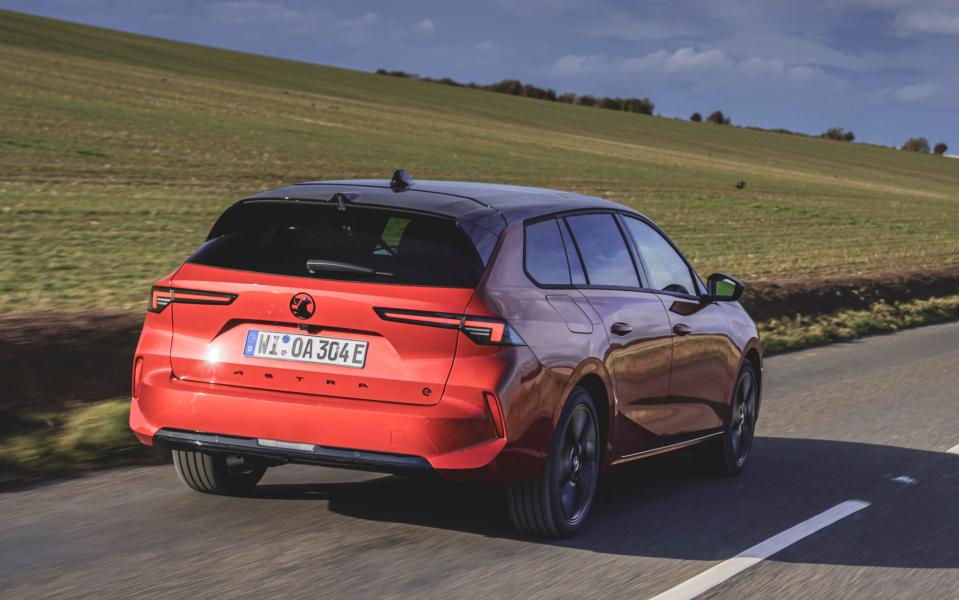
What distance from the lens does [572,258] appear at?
21.5 ft

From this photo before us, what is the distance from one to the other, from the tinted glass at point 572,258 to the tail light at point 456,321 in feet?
2.96

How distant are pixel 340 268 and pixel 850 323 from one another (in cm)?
1338

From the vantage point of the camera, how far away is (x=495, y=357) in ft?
18.5

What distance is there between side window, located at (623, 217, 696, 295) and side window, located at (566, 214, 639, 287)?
0.22m

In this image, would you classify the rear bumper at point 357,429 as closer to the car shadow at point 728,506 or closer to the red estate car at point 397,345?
the red estate car at point 397,345

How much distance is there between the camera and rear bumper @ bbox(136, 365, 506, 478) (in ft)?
18.4

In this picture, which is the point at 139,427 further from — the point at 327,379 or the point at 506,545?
the point at 506,545

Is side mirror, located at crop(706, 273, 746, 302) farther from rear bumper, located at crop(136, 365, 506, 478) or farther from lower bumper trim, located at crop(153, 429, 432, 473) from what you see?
lower bumper trim, located at crop(153, 429, 432, 473)

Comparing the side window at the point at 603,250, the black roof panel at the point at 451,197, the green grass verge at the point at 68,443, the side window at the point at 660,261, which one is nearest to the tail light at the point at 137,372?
the black roof panel at the point at 451,197

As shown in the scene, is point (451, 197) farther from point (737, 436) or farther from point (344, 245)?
point (737, 436)

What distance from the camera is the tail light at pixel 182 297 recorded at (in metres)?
5.84

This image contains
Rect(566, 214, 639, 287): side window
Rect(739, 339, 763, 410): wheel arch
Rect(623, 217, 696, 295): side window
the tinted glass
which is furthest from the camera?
Rect(739, 339, 763, 410): wheel arch

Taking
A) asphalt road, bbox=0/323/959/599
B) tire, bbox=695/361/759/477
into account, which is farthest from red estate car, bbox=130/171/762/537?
tire, bbox=695/361/759/477

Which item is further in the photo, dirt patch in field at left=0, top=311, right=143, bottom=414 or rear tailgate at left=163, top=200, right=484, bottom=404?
dirt patch in field at left=0, top=311, right=143, bottom=414
